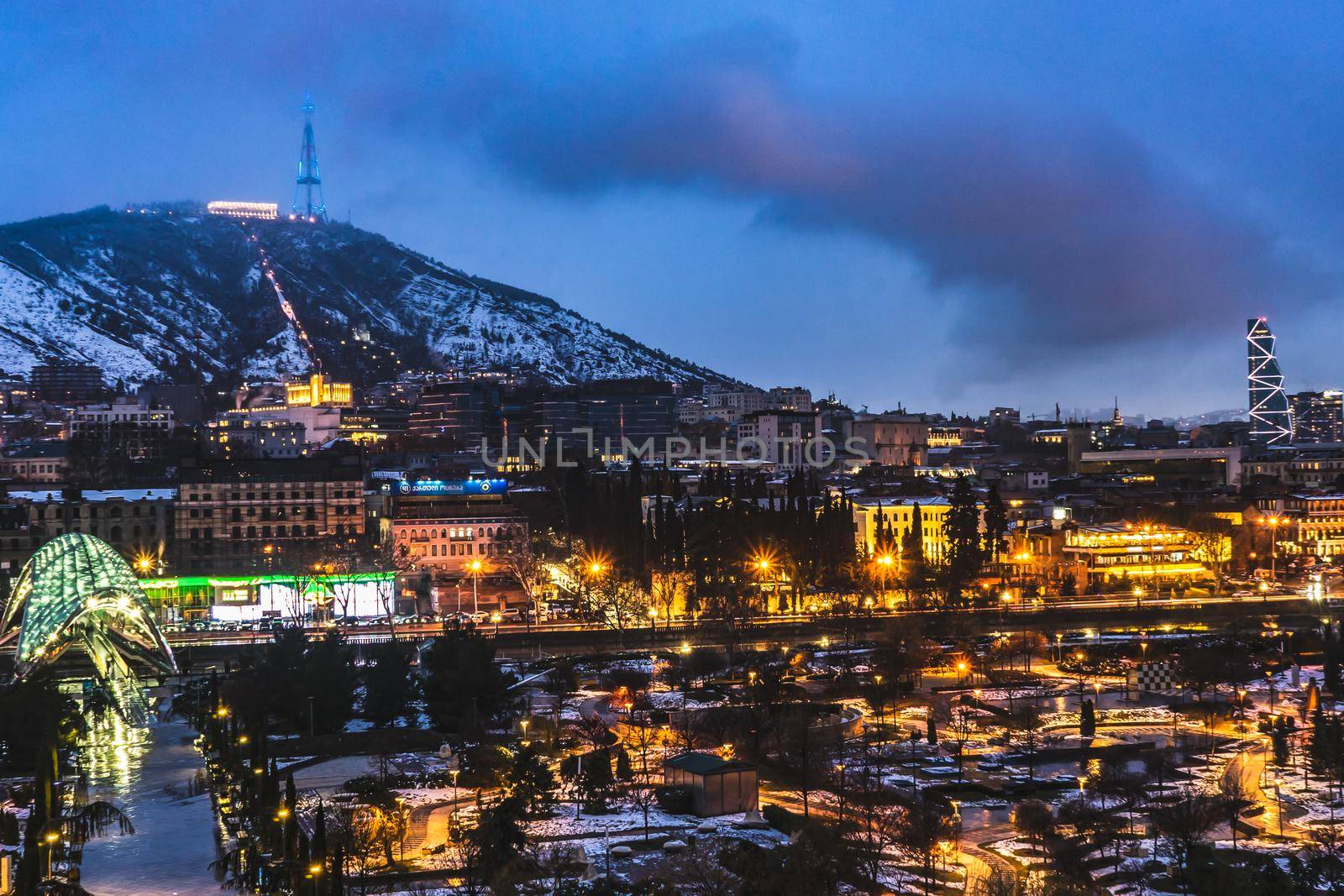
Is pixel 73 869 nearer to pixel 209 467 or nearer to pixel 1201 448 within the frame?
pixel 209 467

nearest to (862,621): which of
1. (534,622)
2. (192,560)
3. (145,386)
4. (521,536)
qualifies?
(534,622)

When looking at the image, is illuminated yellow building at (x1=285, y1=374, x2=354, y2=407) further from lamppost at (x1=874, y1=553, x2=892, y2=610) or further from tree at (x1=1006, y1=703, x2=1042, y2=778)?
tree at (x1=1006, y1=703, x2=1042, y2=778)

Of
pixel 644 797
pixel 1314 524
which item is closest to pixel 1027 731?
pixel 644 797

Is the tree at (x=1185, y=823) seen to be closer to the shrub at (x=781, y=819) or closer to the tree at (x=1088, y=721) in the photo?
the shrub at (x=781, y=819)

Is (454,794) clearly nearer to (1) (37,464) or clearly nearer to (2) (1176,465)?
(1) (37,464)

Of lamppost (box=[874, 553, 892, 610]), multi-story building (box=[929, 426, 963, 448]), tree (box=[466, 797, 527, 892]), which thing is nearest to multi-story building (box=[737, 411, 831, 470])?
multi-story building (box=[929, 426, 963, 448])

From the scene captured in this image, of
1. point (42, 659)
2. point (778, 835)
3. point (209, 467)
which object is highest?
point (209, 467)
